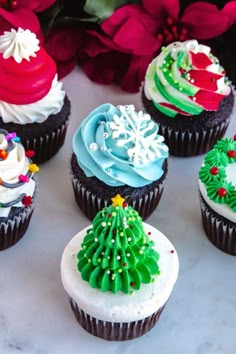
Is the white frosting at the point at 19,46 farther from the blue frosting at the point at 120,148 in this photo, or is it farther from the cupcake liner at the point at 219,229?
the cupcake liner at the point at 219,229

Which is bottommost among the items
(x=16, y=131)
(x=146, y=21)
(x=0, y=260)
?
(x=0, y=260)

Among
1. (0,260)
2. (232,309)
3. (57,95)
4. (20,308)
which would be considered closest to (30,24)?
(57,95)

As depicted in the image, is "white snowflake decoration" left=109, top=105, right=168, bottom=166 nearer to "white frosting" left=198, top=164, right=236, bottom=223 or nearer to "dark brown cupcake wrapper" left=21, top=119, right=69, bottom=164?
"white frosting" left=198, top=164, right=236, bottom=223

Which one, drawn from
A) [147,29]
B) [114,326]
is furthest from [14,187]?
[147,29]

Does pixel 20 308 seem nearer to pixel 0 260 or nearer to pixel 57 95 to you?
pixel 0 260

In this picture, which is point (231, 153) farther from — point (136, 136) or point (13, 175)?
point (13, 175)

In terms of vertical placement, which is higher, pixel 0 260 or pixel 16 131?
pixel 16 131

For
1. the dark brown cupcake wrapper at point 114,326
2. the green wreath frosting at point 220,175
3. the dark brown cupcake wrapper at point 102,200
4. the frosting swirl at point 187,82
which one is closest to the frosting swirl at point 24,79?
the dark brown cupcake wrapper at point 102,200
